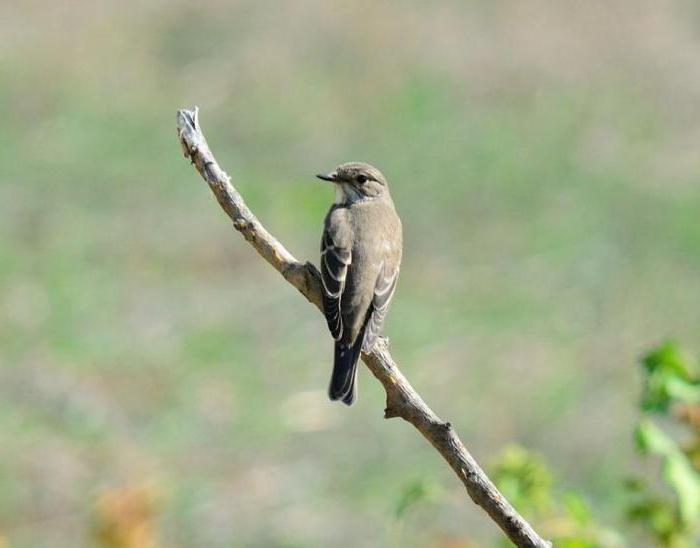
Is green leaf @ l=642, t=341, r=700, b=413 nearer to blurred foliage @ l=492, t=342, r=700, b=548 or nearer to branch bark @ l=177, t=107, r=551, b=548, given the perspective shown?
blurred foliage @ l=492, t=342, r=700, b=548

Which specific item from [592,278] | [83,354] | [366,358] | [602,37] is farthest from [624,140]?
[366,358]

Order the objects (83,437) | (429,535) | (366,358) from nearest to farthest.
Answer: (366,358)
(429,535)
(83,437)

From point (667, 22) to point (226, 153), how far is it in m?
5.81

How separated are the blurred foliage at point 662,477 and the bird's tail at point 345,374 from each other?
2.71ft

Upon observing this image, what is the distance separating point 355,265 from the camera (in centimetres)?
554

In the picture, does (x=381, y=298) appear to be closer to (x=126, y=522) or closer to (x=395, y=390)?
(x=126, y=522)

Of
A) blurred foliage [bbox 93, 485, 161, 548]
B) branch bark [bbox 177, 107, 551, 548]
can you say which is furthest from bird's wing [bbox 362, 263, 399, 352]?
blurred foliage [bbox 93, 485, 161, 548]

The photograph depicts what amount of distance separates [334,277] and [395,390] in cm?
183

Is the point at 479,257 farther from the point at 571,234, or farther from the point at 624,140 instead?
the point at 624,140

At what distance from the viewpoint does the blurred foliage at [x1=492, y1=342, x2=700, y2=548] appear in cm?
399

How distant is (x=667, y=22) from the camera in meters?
17.1

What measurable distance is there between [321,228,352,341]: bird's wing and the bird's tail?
8 cm

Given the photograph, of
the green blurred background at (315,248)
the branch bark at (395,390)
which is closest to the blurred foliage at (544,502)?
the branch bark at (395,390)

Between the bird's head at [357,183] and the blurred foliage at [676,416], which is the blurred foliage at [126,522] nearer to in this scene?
the bird's head at [357,183]
